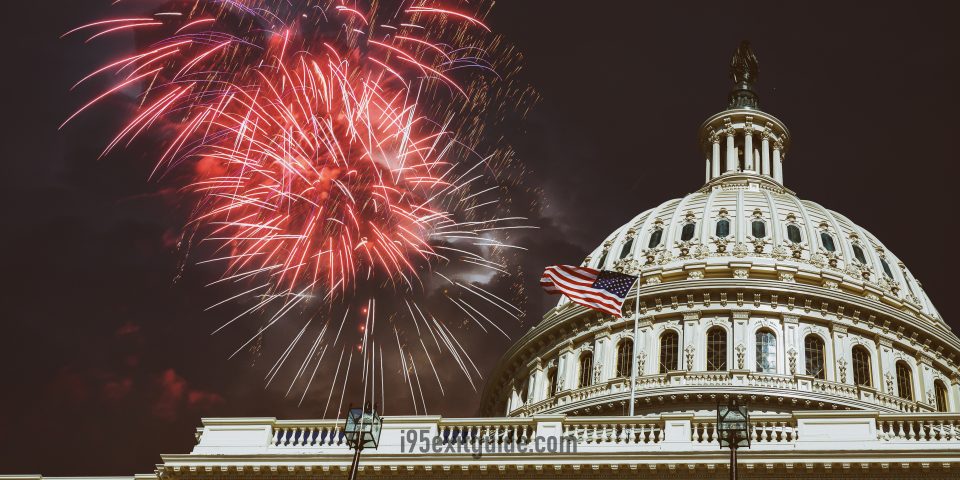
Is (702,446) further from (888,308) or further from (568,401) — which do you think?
(888,308)

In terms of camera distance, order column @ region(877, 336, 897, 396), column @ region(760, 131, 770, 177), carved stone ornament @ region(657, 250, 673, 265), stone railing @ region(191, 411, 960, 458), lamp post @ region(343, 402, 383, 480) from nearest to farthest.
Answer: lamp post @ region(343, 402, 383, 480) → stone railing @ region(191, 411, 960, 458) → column @ region(877, 336, 897, 396) → carved stone ornament @ region(657, 250, 673, 265) → column @ region(760, 131, 770, 177)

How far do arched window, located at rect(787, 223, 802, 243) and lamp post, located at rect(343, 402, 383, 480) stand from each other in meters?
44.7

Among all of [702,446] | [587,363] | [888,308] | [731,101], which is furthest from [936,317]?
[702,446]

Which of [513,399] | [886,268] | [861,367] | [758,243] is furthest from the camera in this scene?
[886,268]

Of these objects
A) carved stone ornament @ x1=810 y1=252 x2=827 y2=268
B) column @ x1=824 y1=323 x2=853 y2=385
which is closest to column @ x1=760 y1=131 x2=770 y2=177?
carved stone ornament @ x1=810 y1=252 x2=827 y2=268

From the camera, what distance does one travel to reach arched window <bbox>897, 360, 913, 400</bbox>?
2331 inches

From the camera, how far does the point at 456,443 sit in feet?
106

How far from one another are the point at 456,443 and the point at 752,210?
4122cm

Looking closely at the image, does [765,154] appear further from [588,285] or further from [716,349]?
[588,285]

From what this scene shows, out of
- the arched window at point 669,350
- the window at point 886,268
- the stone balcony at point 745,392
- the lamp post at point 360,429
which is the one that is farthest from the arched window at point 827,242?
the lamp post at point 360,429

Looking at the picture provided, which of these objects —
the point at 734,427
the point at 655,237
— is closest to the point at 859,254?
the point at 655,237

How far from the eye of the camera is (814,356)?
59.1 metres

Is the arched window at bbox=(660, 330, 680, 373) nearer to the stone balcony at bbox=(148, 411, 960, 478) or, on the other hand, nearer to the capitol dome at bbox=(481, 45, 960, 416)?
the capitol dome at bbox=(481, 45, 960, 416)

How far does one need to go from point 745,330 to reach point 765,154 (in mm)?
25593
